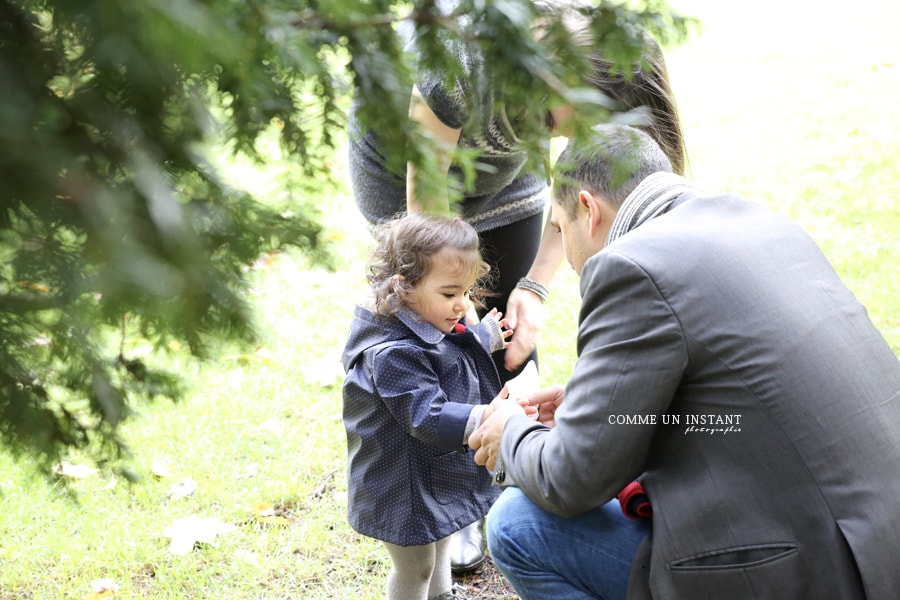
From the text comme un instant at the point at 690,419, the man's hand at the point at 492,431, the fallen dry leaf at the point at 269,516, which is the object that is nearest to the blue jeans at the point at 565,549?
the man's hand at the point at 492,431

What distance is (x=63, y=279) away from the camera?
2.41 ft

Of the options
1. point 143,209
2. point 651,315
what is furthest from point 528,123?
point 651,315

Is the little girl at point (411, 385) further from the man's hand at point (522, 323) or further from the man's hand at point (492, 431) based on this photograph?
the man's hand at point (522, 323)

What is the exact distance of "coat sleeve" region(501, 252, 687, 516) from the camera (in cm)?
154

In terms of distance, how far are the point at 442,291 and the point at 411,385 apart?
0.23m

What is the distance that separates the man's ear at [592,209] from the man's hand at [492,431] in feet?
1.30

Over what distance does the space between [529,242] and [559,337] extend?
110 cm

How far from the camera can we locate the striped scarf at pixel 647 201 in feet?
5.82

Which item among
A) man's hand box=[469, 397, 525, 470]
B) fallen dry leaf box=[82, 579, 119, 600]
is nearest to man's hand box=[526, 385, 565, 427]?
man's hand box=[469, 397, 525, 470]

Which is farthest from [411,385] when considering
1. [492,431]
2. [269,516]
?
[269,516]

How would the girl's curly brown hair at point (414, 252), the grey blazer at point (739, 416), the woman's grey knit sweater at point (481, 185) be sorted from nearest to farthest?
the grey blazer at point (739, 416), the girl's curly brown hair at point (414, 252), the woman's grey knit sweater at point (481, 185)

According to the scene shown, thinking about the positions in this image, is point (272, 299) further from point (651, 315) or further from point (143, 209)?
point (143, 209)

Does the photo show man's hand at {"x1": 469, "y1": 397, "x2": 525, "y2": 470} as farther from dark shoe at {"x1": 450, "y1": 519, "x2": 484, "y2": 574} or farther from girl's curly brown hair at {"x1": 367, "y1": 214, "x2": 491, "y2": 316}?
dark shoe at {"x1": 450, "y1": 519, "x2": 484, "y2": 574}

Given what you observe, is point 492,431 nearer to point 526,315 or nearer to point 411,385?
point 411,385
